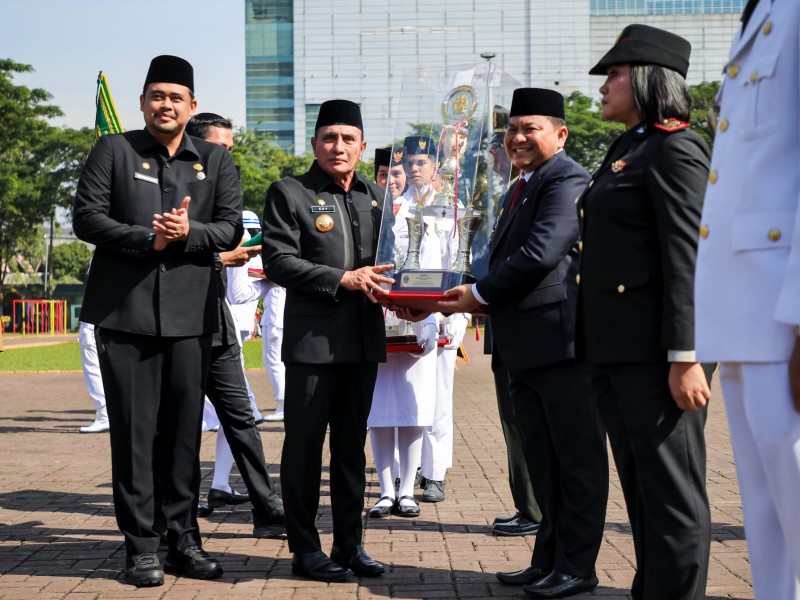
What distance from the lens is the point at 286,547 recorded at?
6059 millimetres

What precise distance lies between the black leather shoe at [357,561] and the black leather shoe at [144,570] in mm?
841

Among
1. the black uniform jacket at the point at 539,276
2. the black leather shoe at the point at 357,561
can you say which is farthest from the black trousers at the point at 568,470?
the black leather shoe at the point at 357,561

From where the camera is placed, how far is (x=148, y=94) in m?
5.36

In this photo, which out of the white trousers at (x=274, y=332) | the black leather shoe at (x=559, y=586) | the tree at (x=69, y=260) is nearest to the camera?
the black leather shoe at (x=559, y=586)

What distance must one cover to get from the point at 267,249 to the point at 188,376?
712 mm

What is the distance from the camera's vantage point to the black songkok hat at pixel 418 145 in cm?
584

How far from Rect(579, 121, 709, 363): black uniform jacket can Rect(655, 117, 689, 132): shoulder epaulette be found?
0.01 metres

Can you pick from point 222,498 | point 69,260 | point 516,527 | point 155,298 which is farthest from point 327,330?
point 69,260

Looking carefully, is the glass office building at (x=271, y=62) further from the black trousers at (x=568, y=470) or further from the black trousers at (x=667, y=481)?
the black trousers at (x=667, y=481)

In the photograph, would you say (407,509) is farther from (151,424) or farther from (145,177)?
(145,177)

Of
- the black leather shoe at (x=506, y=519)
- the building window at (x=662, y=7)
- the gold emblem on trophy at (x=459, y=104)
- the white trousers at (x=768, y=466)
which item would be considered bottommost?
the black leather shoe at (x=506, y=519)

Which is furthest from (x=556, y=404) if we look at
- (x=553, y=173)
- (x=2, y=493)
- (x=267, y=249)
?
(x=2, y=493)

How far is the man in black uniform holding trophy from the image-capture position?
5.35 metres

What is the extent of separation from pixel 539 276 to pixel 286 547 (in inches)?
85.0
